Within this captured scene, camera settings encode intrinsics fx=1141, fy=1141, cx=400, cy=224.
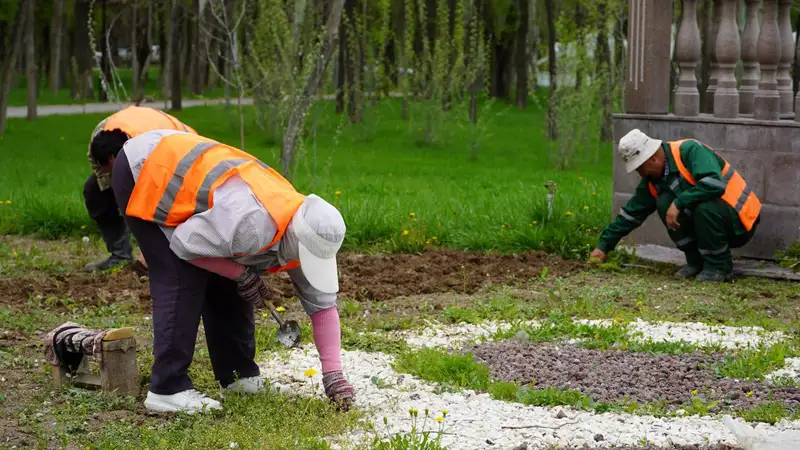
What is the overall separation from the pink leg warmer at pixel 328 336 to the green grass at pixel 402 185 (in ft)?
15.7

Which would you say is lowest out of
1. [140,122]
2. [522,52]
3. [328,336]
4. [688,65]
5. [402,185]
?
[402,185]

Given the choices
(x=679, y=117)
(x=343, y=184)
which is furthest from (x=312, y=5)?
(x=679, y=117)

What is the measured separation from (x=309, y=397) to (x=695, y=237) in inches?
170

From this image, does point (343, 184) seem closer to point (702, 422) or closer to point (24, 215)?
point (24, 215)

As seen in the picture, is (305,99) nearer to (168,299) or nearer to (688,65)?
(688,65)

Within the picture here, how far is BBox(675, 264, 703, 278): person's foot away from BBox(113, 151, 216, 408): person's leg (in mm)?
4788

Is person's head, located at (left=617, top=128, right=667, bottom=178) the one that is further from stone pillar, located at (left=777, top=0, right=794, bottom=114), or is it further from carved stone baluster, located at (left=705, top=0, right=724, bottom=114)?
stone pillar, located at (left=777, top=0, right=794, bottom=114)

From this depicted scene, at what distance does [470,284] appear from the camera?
8.68 meters

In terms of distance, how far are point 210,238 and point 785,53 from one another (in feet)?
20.6

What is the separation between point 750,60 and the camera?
9.70 meters

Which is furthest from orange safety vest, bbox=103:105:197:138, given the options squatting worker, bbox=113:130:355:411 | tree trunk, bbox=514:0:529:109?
tree trunk, bbox=514:0:529:109

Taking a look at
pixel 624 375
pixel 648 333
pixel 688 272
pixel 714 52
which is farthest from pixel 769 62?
pixel 624 375

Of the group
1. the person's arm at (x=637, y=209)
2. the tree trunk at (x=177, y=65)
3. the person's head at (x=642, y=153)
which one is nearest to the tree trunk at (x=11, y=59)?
the tree trunk at (x=177, y=65)

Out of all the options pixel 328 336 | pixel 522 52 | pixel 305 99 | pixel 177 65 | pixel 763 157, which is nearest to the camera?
pixel 328 336
